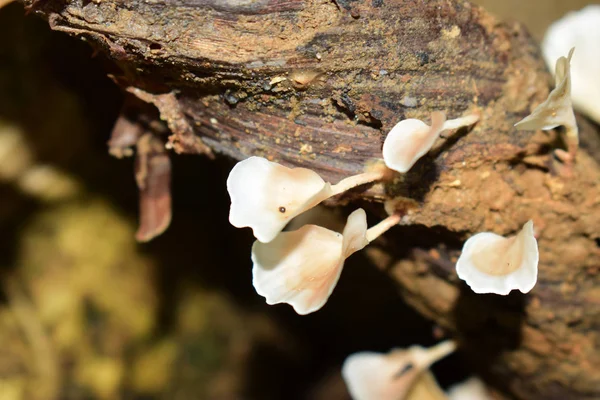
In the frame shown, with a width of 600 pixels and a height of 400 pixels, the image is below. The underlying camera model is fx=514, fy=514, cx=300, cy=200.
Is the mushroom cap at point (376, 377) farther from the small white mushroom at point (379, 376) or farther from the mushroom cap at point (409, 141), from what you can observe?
the mushroom cap at point (409, 141)

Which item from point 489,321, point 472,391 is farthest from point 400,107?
point 472,391

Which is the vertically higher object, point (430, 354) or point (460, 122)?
point (460, 122)

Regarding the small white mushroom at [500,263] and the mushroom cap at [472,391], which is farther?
the mushroom cap at [472,391]

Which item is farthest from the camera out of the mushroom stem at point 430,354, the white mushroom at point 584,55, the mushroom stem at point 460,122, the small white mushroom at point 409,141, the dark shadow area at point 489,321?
the mushroom stem at point 430,354

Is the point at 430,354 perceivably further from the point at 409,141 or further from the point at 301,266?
the point at 409,141

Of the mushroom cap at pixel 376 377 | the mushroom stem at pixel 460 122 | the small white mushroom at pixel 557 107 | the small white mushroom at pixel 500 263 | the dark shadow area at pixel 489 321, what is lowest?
the mushroom cap at pixel 376 377

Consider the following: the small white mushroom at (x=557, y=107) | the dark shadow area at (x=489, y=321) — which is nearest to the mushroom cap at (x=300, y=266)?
the small white mushroom at (x=557, y=107)
